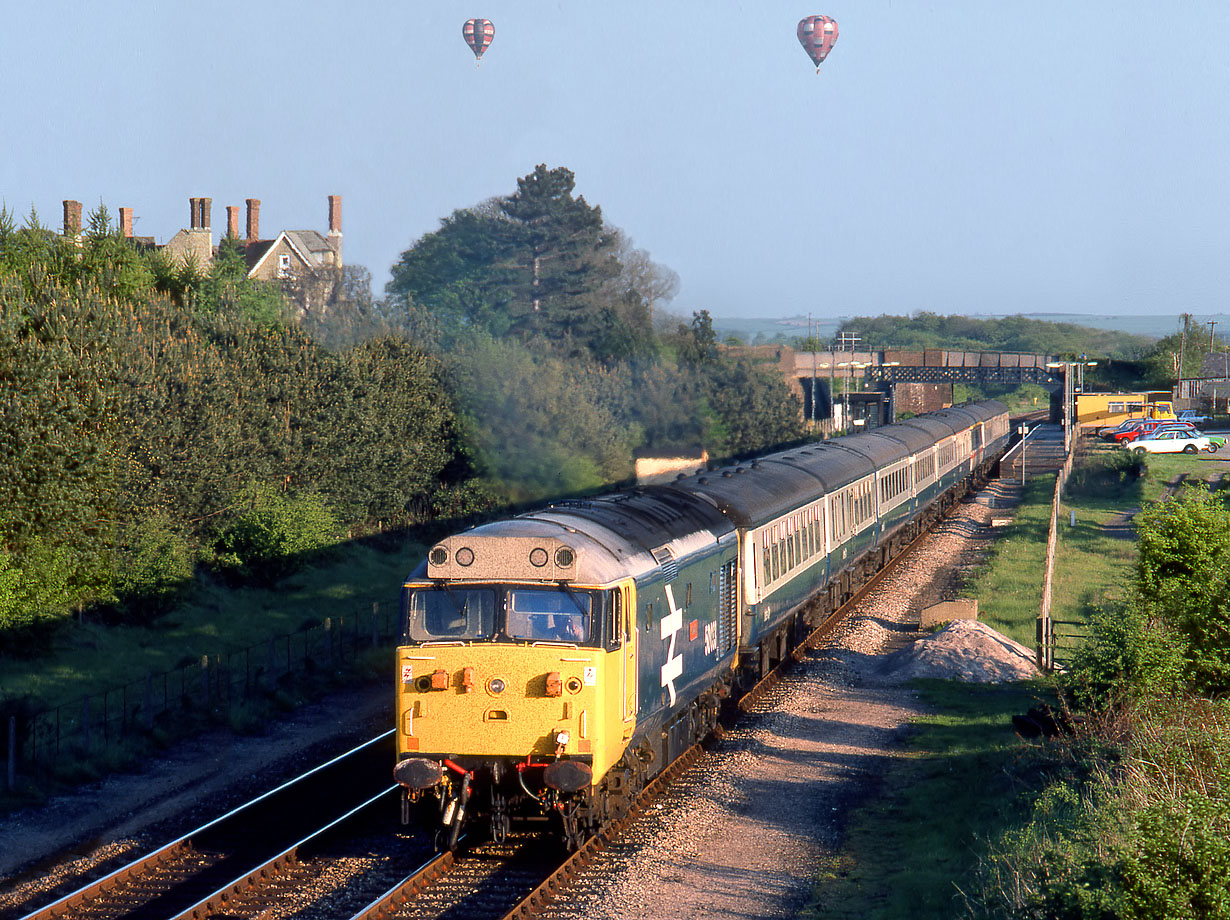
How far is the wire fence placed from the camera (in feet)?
63.7

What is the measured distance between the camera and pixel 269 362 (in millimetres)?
39125

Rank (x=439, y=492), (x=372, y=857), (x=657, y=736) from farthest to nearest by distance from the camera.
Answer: (x=439, y=492), (x=657, y=736), (x=372, y=857)

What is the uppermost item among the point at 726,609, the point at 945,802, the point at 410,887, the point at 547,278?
the point at 547,278

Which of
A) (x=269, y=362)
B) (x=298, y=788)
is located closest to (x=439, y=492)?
(x=269, y=362)

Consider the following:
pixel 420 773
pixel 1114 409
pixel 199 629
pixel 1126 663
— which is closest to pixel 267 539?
pixel 199 629

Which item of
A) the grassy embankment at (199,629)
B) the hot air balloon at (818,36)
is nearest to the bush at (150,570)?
the grassy embankment at (199,629)

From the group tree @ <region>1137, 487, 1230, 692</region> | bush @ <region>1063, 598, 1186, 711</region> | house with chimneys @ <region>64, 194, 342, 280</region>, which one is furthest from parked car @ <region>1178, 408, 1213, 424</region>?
bush @ <region>1063, 598, 1186, 711</region>

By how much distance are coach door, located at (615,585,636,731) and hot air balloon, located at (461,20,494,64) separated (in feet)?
193

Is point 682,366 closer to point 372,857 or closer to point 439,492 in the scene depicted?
point 439,492

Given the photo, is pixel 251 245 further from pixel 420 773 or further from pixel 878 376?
pixel 420 773

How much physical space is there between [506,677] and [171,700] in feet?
40.6

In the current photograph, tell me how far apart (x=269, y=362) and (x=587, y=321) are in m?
36.6

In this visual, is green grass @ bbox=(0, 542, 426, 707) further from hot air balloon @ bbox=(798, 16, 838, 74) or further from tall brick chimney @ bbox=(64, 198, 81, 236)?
tall brick chimney @ bbox=(64, 198, 81, 236)

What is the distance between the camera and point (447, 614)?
13.5 metres
